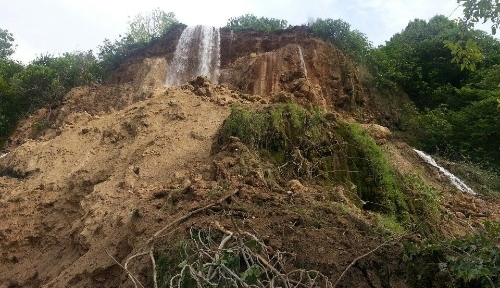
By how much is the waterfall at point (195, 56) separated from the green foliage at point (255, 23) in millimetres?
1433

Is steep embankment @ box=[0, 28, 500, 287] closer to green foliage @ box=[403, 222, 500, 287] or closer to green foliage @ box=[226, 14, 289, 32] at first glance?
green foliage @ box=[403, 222, 500, 287]

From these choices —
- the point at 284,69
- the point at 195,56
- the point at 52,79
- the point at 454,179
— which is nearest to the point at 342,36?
the point at 284,69

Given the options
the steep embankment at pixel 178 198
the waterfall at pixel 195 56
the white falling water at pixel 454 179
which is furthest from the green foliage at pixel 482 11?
the waterfall at pixel 195 56

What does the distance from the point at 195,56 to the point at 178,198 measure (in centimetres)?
1438

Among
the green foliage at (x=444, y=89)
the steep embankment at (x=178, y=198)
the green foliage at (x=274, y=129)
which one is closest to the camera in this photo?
the steep embankment at (x=178, y=198)

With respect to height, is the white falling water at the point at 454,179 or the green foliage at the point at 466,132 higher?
the green foliage at the point at 466,132

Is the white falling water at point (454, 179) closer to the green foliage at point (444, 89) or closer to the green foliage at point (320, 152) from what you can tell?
the green foliage at point (444, 89)

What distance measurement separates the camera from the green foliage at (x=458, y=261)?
3.63 meters

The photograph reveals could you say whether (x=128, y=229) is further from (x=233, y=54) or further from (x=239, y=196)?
(x=233, y=54)

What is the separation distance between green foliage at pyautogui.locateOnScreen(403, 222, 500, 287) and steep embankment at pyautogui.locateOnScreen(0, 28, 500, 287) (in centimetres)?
19

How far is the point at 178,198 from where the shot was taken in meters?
5.82

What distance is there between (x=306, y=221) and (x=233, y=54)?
1549cm

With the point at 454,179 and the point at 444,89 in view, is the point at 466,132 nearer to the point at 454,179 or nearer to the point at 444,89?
the point at 454,179

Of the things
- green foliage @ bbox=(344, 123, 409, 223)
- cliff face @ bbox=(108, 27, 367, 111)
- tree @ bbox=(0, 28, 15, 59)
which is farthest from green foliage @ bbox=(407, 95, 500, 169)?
tree @ bbox=(0, 28, 15, 59)
